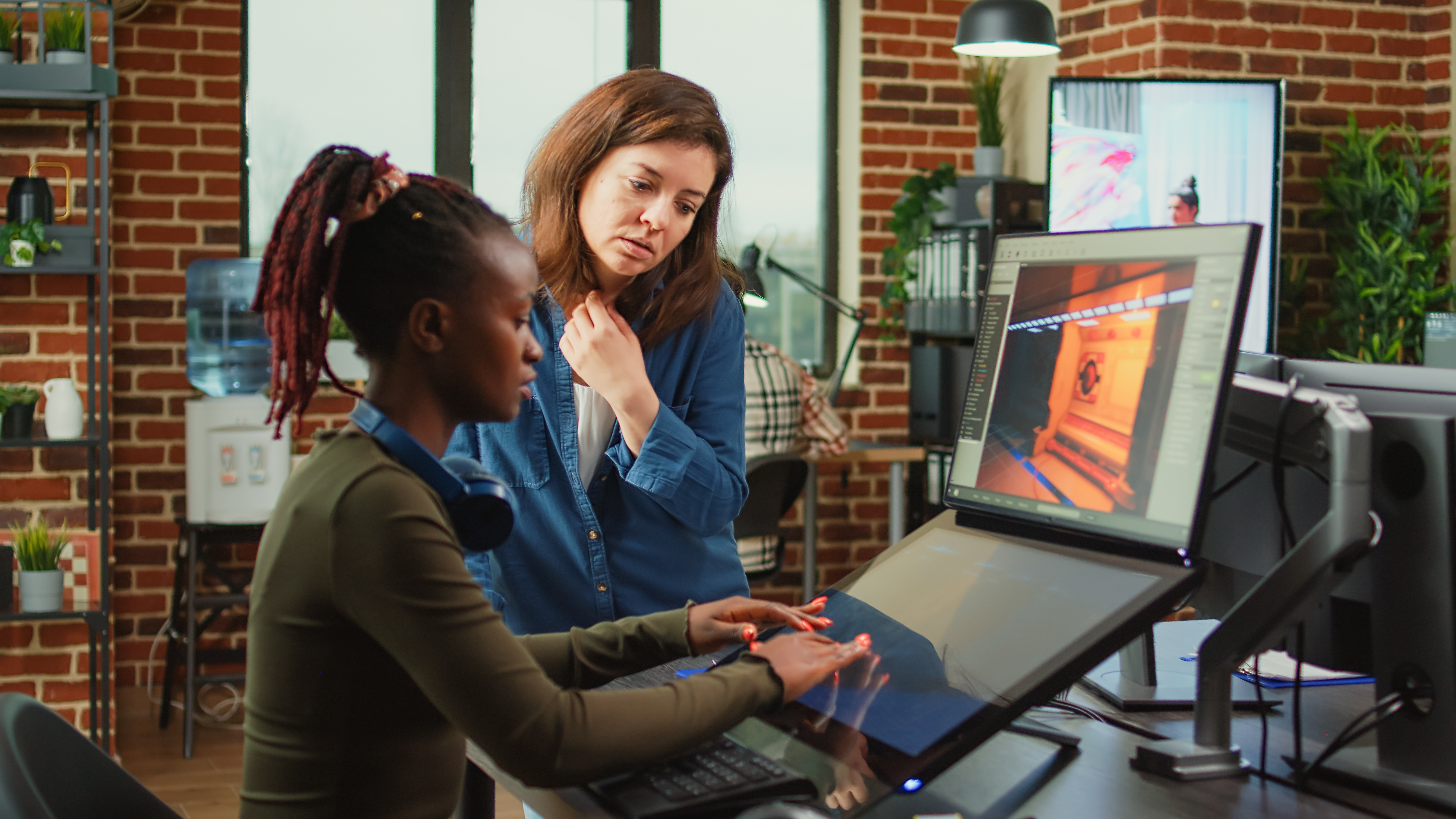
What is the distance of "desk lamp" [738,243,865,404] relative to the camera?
395 cm

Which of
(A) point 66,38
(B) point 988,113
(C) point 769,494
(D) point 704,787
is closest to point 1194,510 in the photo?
(D) point 704,787

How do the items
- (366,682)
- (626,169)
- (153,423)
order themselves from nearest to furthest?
(366,682), (626,169), (153,423)

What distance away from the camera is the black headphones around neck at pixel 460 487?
2.76 feet

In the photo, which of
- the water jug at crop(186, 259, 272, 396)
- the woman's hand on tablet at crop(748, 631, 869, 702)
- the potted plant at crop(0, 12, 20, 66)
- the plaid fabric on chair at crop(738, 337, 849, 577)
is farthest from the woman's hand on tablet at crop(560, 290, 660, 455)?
the water jug at crop(186, 259, 272, 396)

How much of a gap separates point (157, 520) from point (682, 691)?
3385mm

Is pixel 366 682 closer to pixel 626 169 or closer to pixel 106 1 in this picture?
pixel 626 169

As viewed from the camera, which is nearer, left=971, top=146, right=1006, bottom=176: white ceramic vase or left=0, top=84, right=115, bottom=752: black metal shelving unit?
left=0, top=84, right=115, bottom=752: black metal shelving unit

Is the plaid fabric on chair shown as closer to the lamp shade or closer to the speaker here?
the speaker

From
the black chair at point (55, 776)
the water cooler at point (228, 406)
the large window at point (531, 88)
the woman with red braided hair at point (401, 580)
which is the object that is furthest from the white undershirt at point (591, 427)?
the large window at point (531, 88)

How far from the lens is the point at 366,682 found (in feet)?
2.72

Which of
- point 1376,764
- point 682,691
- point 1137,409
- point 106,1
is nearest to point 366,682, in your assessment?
point 682,691

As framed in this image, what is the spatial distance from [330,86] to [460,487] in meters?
3.53

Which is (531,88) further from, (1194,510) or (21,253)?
(1194,510)

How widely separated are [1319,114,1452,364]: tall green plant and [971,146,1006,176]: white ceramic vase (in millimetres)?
1034
